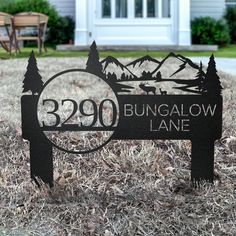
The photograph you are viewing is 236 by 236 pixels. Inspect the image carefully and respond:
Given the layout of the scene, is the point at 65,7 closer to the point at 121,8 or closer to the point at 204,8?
the point at 121,8

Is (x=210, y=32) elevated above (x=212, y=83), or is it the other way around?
(x=210, y=32)

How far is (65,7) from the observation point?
63.0ft

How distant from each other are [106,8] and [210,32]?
3.54 m

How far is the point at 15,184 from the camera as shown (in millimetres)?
3191

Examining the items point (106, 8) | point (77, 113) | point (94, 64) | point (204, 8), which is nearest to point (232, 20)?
point (204, 8)

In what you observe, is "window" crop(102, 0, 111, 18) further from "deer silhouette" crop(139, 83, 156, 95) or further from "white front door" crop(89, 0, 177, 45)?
"deer silhouette" crop(139, 83, 156, 95)

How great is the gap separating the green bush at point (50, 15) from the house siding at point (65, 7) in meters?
0.66

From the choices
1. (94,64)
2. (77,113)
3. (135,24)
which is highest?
(135,24)

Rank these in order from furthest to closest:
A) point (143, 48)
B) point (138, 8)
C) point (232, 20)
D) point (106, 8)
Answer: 1. point (232, 20)
2. point (106, 8)
3. point (138, 8)
4. point (143, 48)

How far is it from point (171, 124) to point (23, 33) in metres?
15.9

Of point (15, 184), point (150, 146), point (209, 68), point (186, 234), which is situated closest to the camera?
point (186, 234)

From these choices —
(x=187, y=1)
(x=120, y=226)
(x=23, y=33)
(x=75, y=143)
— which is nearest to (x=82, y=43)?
(x=23, y=33)

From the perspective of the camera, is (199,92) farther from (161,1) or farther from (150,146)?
(161,1)

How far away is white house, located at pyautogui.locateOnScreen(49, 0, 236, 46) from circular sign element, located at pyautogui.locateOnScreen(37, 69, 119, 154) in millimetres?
10123
